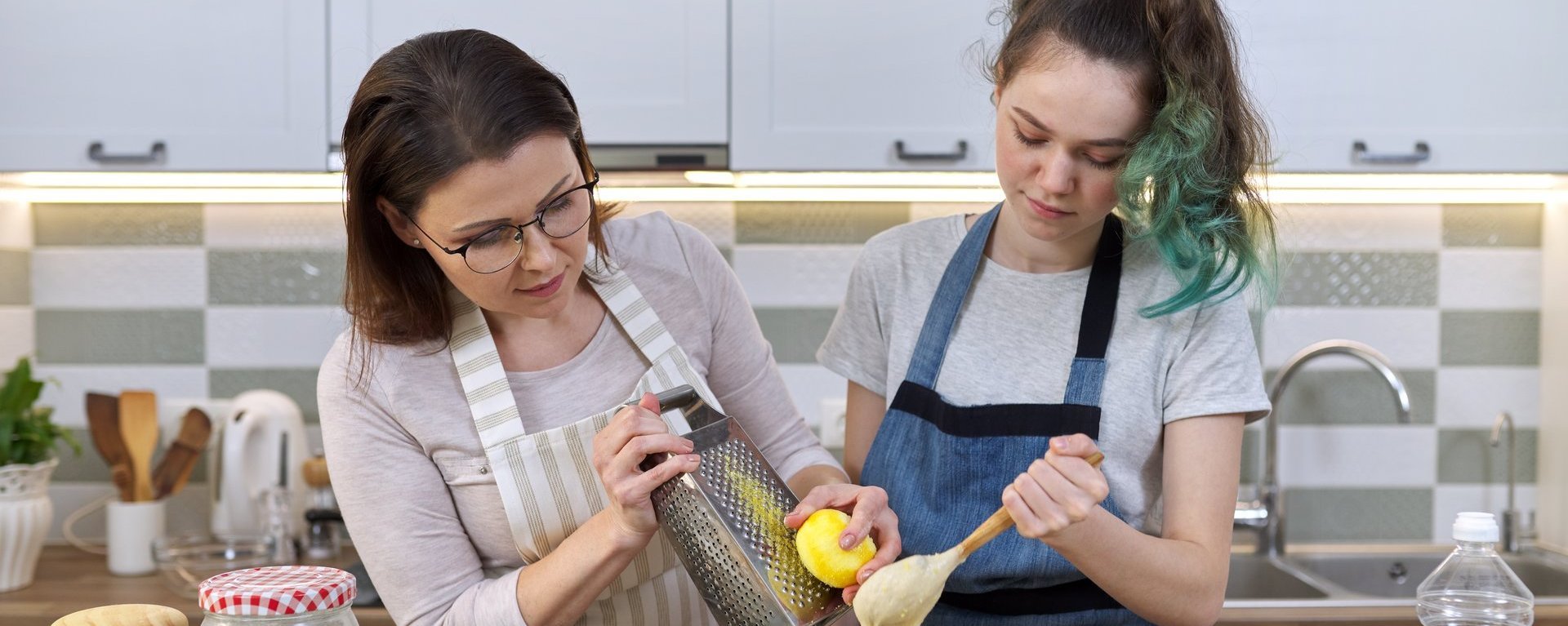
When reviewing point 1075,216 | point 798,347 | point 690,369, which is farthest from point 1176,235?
point 798,347

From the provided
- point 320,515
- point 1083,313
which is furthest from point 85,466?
point 1083,313

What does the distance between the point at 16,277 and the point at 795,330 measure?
1.48 meters

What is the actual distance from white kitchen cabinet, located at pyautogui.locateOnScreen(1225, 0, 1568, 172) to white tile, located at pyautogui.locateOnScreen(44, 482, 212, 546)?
207 centimetres

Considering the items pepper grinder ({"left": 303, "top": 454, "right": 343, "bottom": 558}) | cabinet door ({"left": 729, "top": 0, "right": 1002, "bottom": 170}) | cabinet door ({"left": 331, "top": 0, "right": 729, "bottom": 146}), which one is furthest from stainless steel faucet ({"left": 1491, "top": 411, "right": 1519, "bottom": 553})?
pepper grinder ({"left": 303, "top": 454, "right": 343, "bottom": 558})

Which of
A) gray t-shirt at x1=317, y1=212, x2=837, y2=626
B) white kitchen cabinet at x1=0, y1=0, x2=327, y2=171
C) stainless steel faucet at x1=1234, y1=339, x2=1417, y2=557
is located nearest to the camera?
gray t-shirt at x1=317, y1=212, x2=837, y2=626

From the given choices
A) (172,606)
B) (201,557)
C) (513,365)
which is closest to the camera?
(513,365)

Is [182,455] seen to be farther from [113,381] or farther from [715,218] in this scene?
[715,218]

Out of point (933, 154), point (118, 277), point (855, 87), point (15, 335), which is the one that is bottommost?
point (15, 335)

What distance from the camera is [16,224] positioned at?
2234 millimetres

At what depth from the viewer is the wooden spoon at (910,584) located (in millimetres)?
887

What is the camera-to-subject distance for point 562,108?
108 centimetres

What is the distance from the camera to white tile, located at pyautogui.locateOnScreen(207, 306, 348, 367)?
229cm

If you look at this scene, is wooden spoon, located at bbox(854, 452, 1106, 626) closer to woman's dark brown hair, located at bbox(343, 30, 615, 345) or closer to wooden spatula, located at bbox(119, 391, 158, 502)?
woman's dark brown hair, located at bbox(343, 30, 615, 345)

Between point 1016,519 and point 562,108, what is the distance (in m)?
0.54
